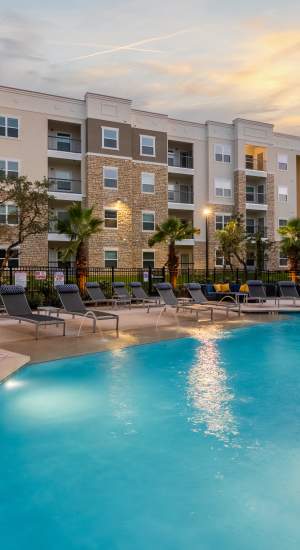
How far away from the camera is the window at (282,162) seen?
40.4 meters

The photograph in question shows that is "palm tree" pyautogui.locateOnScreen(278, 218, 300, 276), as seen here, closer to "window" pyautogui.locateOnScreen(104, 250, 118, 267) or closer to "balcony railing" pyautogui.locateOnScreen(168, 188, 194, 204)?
"balcony railing" pyautogui.locateOnScreen(168, 188, 194, 204)

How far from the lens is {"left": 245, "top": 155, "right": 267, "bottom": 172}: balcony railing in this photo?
39.2 m

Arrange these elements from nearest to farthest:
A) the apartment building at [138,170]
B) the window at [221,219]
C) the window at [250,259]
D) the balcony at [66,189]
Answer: the apartment building at [138,170]
the balcony at [66,189]
the window at [250,259]
the window at [221,219]

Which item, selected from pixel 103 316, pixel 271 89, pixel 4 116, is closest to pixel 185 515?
pixel 103 316

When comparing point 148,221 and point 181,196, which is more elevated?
point 181,196

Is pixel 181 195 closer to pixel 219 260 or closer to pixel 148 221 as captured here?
pixel 148 221

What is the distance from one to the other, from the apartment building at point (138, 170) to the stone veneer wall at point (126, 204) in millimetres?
72

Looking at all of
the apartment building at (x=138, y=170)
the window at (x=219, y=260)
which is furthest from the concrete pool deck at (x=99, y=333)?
the window at (x=219, y=260)

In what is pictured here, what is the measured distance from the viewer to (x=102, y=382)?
25.4ft

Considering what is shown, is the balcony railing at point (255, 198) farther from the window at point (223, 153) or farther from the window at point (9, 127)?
the window at point (9, 127)

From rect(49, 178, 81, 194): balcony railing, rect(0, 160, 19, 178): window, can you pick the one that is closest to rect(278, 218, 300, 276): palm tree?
rect(49, 178, 81, 194): balcony railing

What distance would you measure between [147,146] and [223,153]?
23.1 feet

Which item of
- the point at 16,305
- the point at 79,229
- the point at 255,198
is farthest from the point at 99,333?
the point at 255,198

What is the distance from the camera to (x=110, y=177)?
3238 centimetres
